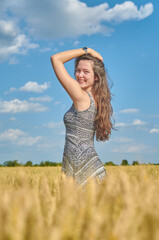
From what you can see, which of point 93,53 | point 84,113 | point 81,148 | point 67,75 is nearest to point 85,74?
point 93,53

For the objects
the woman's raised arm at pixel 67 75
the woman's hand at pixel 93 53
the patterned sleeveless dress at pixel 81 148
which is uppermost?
the woman's hand at pixel 93 53

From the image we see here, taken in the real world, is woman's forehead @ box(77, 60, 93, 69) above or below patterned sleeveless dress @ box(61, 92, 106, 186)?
above

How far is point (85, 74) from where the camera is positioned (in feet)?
10.1

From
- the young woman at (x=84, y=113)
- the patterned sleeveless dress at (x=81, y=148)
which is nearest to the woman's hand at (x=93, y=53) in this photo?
the young woman at (x=84, y=113)

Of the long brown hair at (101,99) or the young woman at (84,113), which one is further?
the long brown hair at (101,99)

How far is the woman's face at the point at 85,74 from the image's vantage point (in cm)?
305

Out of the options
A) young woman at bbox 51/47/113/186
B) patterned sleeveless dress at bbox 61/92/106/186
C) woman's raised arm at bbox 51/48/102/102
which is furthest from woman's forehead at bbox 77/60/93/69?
patterned sleeveless dress at bbox 61/92/106/186

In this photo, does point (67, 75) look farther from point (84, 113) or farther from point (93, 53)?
point (93, 53)

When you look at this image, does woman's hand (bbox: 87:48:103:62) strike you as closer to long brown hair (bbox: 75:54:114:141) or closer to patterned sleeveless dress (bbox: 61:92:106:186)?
long brown hair (bbox: 75:54:114:141)

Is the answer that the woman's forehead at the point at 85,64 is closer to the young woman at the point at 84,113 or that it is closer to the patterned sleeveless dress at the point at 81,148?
the young woman at the point at 84,113

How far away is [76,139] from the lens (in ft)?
9.36

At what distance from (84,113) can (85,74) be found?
48cm

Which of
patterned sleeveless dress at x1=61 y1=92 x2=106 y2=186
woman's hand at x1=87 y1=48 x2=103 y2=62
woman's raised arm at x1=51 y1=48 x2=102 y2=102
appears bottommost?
patterned sleeveless dress at x1=61 y1=92 x2=106 y2=186

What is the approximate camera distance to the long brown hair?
3.11 m
